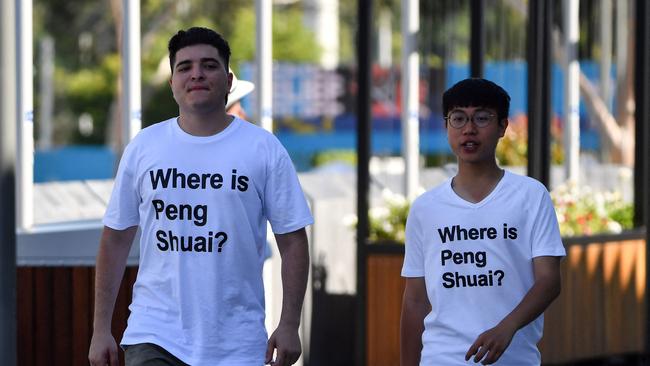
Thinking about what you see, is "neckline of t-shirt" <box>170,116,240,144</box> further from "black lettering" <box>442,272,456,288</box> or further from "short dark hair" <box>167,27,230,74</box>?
"black lettering" <box>442,272,456,288</box>

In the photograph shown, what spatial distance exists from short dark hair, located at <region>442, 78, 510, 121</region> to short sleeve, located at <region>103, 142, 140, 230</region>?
947 mm

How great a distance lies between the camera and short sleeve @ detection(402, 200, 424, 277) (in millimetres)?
Answer: 4414

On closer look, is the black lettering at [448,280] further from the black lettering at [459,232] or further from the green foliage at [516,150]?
the green foliage at [516,150]

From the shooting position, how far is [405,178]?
10602 mm

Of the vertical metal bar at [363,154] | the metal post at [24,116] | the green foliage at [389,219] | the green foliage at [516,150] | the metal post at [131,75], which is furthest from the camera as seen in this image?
the green foliage at [516,150]

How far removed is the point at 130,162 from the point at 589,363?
22.4 feet

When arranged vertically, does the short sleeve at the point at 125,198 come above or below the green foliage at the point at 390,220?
above

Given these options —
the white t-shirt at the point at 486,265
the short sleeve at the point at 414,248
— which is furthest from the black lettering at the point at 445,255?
the short sleeve at the point at 414,248

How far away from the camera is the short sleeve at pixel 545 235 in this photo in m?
4.25

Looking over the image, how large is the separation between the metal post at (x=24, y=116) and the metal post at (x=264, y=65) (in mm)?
1515

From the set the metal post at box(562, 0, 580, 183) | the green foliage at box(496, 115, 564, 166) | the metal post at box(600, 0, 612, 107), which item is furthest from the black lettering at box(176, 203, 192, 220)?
the green foliage at box(496, 115, 564, 166)

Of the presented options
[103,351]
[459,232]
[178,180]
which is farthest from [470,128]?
[103,351]

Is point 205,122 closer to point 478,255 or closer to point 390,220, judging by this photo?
point 478,255

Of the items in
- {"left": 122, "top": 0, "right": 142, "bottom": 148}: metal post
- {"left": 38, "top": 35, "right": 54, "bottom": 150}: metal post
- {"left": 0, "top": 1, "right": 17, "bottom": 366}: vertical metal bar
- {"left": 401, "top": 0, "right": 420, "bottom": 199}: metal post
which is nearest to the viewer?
{"left": 0, "top": 1, "right": 17, "bottom": 366}: vertical metal bar
